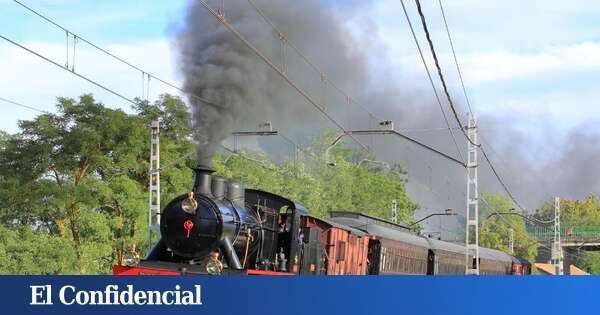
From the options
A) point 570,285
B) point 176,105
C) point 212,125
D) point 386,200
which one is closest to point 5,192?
point 176,105

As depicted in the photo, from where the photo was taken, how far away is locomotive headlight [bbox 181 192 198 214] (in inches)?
594

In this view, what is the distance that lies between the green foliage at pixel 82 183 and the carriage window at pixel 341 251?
12.4 meters

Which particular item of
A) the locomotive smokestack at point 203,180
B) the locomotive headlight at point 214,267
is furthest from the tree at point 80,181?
the locomotive headlight at point 214,267

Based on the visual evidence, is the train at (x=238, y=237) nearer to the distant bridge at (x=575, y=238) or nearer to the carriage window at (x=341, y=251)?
the carriage window at (x=341, y=251)

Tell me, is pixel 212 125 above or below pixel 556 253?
above

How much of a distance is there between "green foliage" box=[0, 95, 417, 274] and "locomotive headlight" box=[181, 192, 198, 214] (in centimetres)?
1401

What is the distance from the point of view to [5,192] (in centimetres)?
2916

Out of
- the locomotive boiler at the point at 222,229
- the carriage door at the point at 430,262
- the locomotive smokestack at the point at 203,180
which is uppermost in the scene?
the locomotive smokestack at the point at 203,180

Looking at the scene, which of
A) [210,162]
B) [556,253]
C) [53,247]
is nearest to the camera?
[210,162]

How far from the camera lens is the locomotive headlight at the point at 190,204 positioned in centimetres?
1508

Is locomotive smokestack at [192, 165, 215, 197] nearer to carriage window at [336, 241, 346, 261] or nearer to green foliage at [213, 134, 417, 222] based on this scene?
carriage window at [336, 241, 346, 261]

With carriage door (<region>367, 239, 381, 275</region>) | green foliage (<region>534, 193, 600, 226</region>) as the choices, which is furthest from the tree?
green foliage (<region>534, 193, 600, 226</region>)

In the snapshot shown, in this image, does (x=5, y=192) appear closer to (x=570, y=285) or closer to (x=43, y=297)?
(x=43, y=297)

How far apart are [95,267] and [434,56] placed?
59.1 ft
